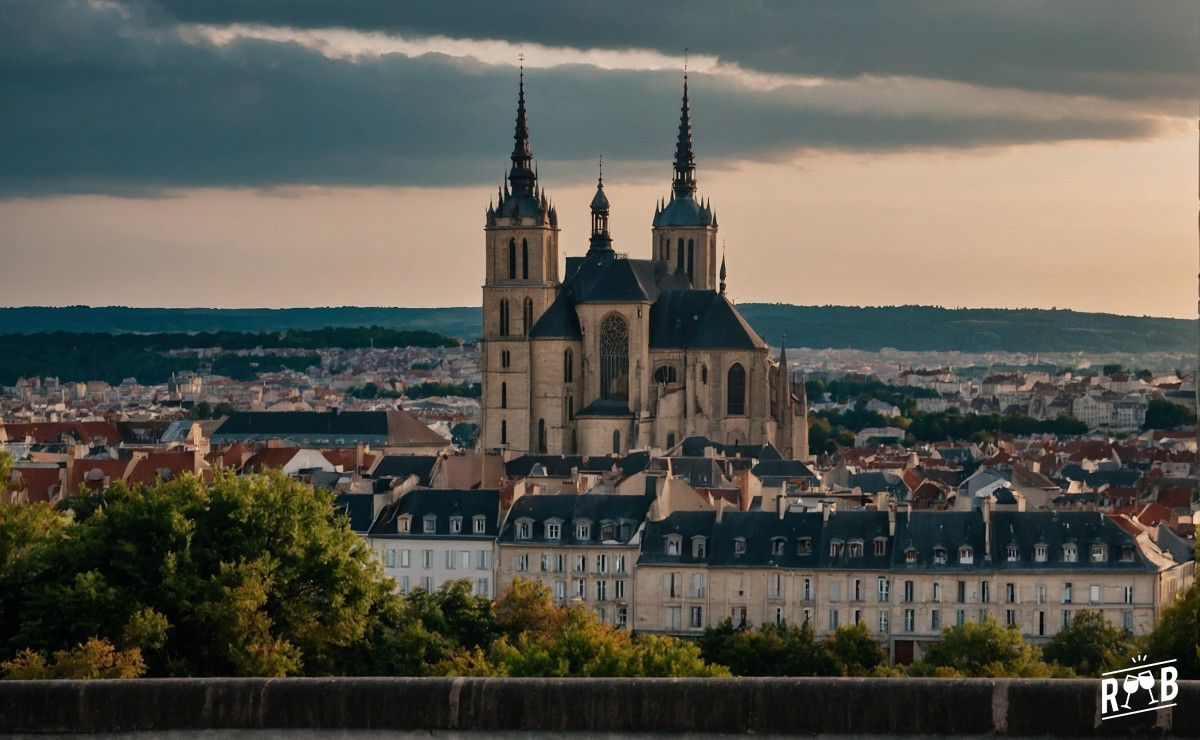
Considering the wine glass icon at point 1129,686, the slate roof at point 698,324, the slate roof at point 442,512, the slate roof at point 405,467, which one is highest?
the slate roof at point 698,324

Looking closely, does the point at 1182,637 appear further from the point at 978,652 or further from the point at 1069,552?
the point at 1069,552

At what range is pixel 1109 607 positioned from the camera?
2349 inches

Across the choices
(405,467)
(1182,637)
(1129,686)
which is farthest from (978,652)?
(405,467)

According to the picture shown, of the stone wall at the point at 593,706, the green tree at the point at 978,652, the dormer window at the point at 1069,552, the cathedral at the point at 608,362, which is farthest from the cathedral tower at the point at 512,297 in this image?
the stone wall at the point at 593,706

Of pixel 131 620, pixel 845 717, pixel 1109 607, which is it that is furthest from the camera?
pixel 1109 607

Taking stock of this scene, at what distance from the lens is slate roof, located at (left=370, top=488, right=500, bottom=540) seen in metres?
67.1

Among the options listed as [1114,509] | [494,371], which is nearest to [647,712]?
[1114,509]

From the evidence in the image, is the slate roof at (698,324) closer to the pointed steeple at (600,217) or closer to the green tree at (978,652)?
the pointed steeple at (600,217)

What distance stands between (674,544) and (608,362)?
6496cm

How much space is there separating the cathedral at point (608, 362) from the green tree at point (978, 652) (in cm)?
7130

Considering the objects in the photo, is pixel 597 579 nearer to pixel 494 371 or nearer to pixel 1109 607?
pixel 1109 607

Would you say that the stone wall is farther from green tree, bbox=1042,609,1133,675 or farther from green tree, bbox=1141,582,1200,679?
green tree, bbox=1042,609,1133,675

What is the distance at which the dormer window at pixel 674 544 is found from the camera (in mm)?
62938

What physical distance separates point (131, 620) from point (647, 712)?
17.0m
